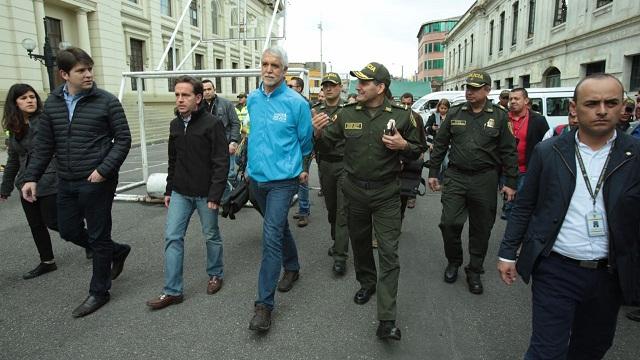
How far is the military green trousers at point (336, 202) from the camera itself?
435cm

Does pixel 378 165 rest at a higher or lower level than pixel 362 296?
higher

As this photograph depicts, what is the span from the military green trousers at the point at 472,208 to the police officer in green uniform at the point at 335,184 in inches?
40.4

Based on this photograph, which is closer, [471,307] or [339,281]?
[471,307]

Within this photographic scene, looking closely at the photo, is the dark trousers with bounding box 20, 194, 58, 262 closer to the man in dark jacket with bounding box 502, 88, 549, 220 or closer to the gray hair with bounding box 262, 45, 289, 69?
the gray hair with bounding box 262, 45, 289, 69

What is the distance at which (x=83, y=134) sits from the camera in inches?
A: 131

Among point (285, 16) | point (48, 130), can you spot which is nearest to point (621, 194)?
point (48, 130)

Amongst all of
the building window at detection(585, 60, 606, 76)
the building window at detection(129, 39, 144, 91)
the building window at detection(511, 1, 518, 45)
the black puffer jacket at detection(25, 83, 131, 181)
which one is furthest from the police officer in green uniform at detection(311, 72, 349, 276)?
the building window at detection(511, 1, 518, 45)

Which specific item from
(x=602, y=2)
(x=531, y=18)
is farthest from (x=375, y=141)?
(x=531, y=18)

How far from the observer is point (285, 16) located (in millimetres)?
8227

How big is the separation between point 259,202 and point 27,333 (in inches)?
78.8

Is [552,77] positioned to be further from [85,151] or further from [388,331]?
[85,151]

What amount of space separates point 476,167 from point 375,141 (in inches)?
48.9

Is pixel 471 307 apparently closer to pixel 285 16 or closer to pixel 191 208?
pixel 191 208

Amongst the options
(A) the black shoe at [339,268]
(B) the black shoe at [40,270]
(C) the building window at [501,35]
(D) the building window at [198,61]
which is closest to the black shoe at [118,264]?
(B) the black shoe at [40,270]
